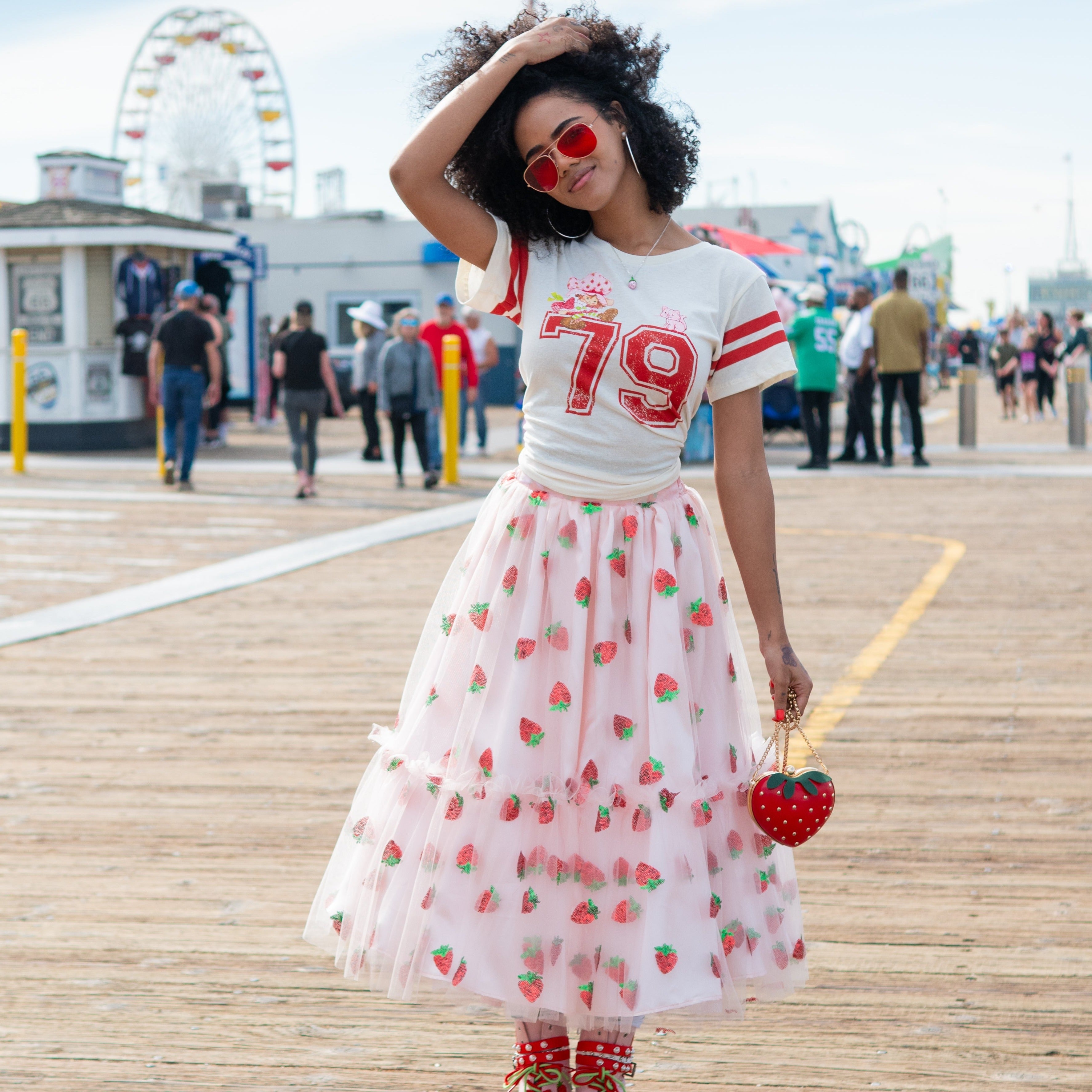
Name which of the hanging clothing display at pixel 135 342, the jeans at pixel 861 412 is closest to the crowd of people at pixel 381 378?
Answer: the hanging clothing display at pixel 135 342

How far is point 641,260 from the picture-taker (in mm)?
2455

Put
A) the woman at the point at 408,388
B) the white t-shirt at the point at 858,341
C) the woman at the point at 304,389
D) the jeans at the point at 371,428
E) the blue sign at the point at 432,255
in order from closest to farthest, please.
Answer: the woman at the point at 304,389 < the woman at the point at 408,388 < the white t-shirt at the point at 858,341 < the jeans at the point at 371,428 < the blue sign at the point at 432,255

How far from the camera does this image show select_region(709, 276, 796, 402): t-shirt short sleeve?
247cm

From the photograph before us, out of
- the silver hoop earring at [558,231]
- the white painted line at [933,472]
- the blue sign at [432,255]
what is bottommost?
the white painted line at [933,472]

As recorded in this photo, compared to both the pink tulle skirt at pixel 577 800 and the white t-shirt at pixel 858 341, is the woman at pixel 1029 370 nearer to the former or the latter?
the white t-shirt at pixel 858 341

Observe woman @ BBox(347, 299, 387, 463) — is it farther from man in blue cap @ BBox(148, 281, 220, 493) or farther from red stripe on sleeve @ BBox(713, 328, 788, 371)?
red stripe on sleeve @ BBox(713, 328, 788, 371)

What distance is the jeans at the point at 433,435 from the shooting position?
576 inches

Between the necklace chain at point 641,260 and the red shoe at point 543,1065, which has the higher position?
the necklace chain at point 641,260

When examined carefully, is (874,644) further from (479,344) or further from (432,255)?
(432,255)

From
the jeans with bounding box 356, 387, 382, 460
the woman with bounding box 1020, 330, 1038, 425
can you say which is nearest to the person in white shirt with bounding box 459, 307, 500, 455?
the jeans with bounding box 356, 387, 382, 460

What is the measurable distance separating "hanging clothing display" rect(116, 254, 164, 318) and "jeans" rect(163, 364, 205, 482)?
5719 millimetres

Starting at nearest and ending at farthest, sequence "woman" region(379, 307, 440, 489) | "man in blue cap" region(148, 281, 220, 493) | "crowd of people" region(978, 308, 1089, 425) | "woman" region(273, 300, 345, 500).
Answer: "woman" region(273, 300, 345, 500), "man in blue cap" region(148, 281, 220, 493), "woman" region(379, 307, 440, 489), "crowd of people" region(978, 308, 1089, 425)

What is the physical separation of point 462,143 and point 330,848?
2.31 m

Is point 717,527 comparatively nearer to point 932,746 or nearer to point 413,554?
point 413,554
